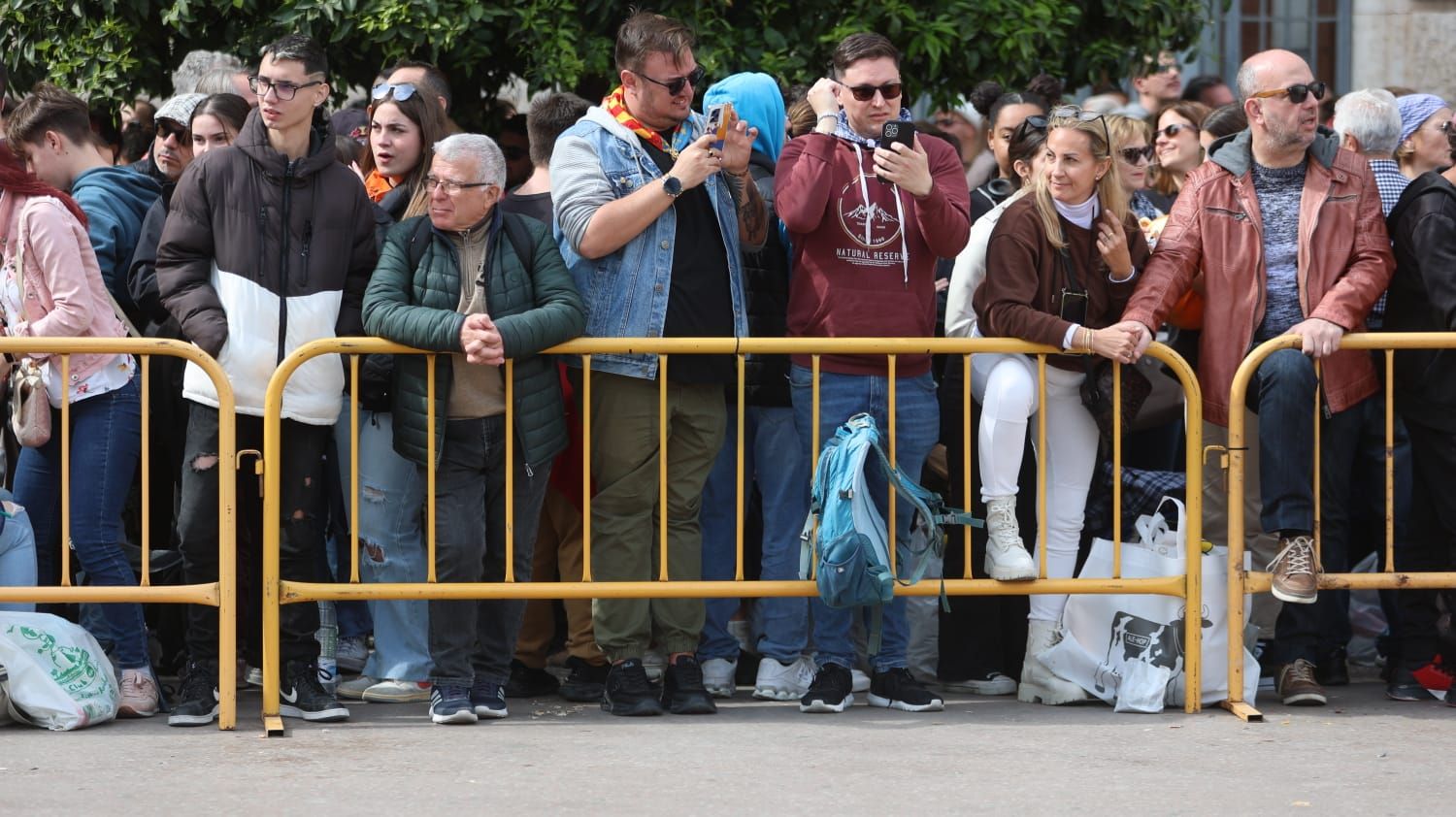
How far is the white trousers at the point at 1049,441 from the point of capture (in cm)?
701

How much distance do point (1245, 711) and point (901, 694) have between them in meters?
1.15

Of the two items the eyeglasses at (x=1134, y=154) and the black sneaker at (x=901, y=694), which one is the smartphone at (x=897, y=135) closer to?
Answer: the eyeglasses at (x=1134, y=154)

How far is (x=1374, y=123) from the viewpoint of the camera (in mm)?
8164

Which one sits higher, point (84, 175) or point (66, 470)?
point (84, 175)

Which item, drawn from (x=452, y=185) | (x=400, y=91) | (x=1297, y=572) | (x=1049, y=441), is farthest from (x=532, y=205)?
(x=1297, y=572)

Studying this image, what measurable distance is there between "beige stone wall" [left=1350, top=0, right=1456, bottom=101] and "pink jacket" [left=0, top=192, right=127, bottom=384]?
36.3ft

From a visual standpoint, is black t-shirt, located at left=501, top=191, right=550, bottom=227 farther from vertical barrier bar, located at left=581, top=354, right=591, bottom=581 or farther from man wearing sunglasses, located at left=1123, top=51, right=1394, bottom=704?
man wearing sunglasses, located at left=1123, top=51, right=1394, bottom=704

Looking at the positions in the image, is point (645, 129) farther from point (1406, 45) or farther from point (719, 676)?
point (1406, 45)

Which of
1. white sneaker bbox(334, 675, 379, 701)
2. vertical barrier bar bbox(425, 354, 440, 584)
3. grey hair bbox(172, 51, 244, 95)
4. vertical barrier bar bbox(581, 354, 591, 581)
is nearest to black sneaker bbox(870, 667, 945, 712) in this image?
vertical barrier bar bbox(581, 354, 591, 581)

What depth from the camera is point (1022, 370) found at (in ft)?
23.0

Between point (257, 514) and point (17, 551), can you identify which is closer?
point (17, 551)

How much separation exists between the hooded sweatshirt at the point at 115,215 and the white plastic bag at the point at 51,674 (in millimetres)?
1294

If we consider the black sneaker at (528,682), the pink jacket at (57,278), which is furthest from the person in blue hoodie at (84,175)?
the black sneaker at (528,682)

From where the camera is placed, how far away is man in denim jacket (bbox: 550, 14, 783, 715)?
6.84 metres
